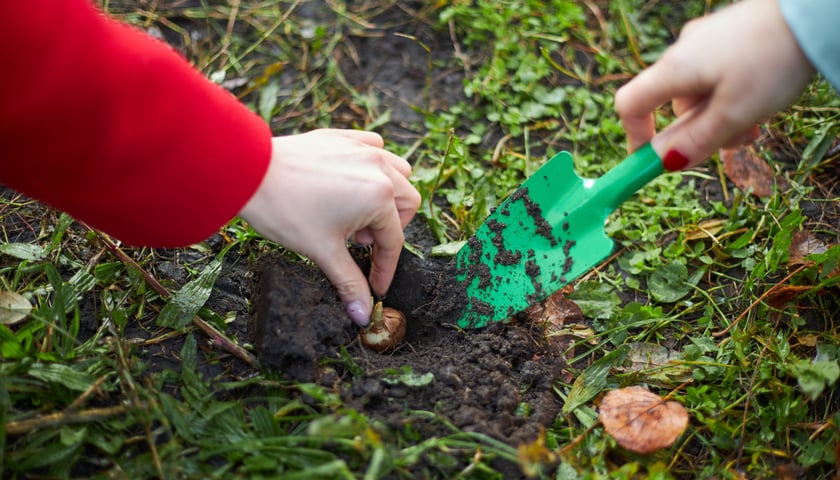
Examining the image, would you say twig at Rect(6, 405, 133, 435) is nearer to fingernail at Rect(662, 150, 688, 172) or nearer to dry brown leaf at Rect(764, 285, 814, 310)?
fingernail at Rect(662, 150, 688, 172)

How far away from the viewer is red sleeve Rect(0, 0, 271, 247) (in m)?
1.22

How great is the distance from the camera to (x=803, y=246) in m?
2.04

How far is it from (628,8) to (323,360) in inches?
84.7

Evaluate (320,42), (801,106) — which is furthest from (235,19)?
(801,106)

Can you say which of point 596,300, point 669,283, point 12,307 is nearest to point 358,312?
point 596,300

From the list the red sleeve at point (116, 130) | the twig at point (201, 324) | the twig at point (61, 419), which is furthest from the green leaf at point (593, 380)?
the twig at point (61, 419)

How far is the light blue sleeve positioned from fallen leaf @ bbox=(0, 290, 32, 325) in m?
1.81

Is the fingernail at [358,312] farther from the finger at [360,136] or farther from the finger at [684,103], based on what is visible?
the finger at [684,103]

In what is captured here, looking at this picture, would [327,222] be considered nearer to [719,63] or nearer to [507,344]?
[507,344]

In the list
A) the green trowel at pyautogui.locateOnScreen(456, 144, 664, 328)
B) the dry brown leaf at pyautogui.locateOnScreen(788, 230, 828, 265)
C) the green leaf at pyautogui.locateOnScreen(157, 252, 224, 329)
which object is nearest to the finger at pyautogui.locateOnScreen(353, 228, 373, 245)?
the green trowel at pyautogui.locateOnScreen(456, 144, 664, 328)

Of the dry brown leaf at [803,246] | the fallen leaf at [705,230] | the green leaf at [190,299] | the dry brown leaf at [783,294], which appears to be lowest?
the dry brown leaf at [803,246]

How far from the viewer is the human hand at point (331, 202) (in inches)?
58.2

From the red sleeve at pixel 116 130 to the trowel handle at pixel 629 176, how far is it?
86 centimetres

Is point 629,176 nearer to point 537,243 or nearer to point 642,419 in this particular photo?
point 537,243
